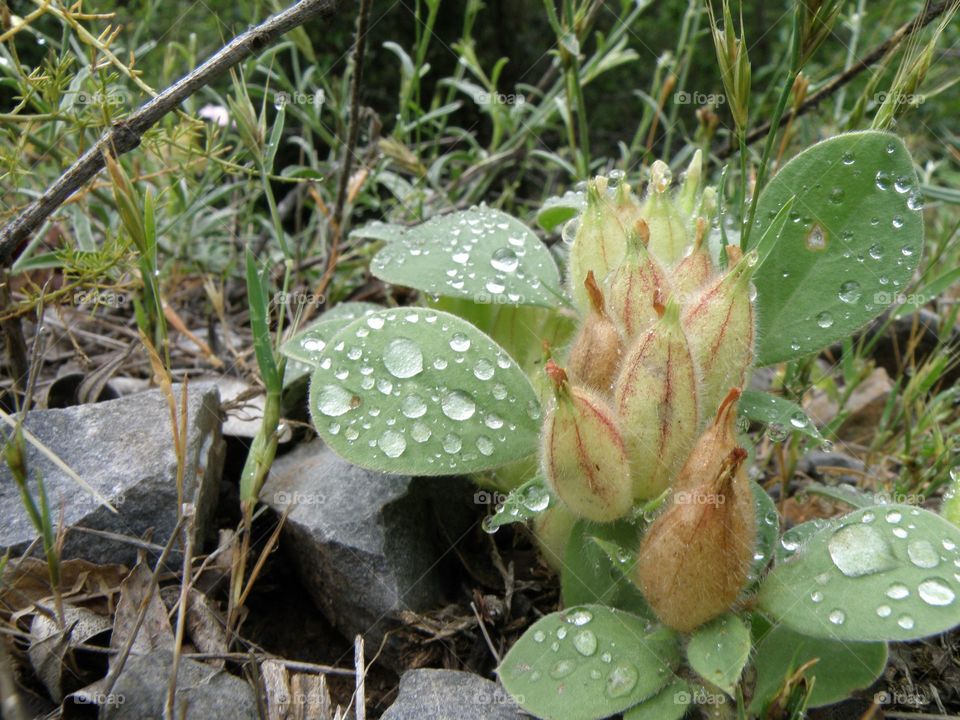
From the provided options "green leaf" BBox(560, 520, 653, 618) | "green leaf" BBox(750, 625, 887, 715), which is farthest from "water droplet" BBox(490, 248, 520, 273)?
"green leaf" BBox(750, 625, 887, 715)

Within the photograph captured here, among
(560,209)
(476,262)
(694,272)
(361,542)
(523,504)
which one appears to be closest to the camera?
(523,504)

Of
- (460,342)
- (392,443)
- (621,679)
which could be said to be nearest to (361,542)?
(392,443)

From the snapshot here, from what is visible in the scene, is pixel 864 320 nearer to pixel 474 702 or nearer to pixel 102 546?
pixel 474 702

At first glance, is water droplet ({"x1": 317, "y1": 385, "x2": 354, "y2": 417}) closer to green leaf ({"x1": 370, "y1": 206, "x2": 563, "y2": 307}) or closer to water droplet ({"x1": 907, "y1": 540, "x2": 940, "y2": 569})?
green leaf ({"x1": 370, "y1": 206, "x2": 563, "y2": 307})

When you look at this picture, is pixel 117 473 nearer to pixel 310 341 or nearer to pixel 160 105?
pixel 310 341

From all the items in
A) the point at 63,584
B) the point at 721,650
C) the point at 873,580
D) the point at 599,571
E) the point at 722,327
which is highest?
the point at 722,327

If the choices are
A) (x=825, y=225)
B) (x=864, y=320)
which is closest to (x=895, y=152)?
(x=825, y=225)
